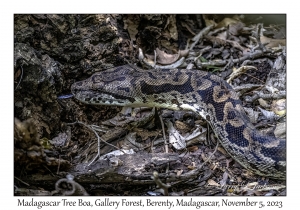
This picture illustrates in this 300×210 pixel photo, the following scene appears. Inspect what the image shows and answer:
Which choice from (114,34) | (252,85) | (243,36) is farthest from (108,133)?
(243,36)

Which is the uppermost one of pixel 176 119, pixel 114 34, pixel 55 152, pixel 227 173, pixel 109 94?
pixel 114 34

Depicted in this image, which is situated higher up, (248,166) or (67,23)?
(67,23)

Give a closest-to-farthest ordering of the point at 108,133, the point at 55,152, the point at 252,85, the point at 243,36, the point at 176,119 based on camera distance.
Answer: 1. the point at 55,152
2. the point at 108,133
3. the point at 176,119
4. the point at 252,85
5. the point at 243,36

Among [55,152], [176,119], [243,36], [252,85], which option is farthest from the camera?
[243,36]

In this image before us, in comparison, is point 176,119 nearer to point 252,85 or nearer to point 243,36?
point 252,85

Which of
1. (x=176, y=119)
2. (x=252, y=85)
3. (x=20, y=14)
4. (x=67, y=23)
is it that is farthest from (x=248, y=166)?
(x=20, y=14)

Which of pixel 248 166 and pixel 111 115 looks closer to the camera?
pixel 248 166
